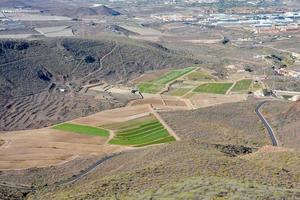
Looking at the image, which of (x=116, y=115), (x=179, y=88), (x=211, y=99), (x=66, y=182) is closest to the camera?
(x=66, y=182)

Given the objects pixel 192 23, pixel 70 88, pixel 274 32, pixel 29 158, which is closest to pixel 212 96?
pixel 70 88

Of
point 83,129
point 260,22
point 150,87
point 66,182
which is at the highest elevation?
point 66,182

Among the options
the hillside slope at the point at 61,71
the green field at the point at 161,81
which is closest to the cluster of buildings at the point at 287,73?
the green field at the point at 161,81

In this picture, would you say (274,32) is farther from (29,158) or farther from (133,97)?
(29,158)

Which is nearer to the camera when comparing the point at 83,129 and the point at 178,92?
the point at 83,129

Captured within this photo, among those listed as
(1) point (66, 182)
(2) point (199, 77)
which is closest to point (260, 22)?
(2) point (199, 77)

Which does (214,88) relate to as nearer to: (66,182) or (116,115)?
(116,115)

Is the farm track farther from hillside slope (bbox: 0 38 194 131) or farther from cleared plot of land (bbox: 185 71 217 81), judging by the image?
cleared plot of land (bbox: 185 71 217 81)
